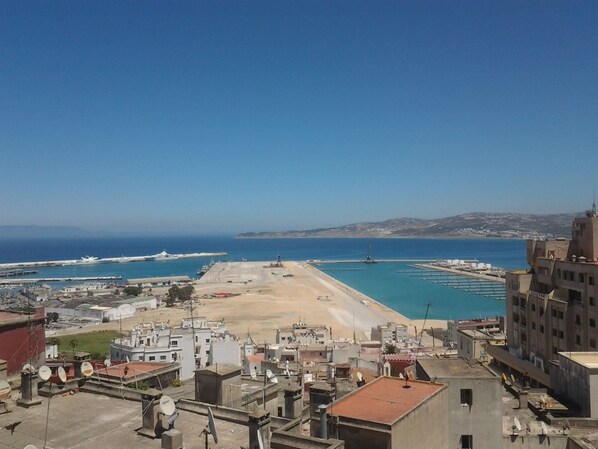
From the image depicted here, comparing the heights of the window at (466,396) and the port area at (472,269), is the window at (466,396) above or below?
above

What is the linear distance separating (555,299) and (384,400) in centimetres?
2508

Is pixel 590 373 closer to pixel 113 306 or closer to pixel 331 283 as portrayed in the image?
pixel 113 306

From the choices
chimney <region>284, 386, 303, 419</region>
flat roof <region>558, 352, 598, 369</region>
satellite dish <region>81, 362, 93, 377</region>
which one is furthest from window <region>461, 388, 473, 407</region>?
satellite dish <region>81, 362, 93, 377</region>

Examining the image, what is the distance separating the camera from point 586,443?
552 inches

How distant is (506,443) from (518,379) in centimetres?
1901

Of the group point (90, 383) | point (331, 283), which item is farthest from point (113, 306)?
point (90, 383)

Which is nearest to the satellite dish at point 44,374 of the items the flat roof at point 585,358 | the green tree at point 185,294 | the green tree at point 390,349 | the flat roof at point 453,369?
the flat roof at point 453,369

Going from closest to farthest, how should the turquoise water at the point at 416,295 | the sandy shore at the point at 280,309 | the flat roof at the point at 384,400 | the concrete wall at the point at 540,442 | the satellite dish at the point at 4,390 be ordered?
the flat roof at the point at 384,400 < the satellite dish at the point at 4,390 < the concrete wall at the point at 540,442 < the sandy shore at the point at 280,309 < the turquoise water at the point at 416,295

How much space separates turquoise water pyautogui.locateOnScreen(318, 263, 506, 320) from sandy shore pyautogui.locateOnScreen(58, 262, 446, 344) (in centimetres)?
532

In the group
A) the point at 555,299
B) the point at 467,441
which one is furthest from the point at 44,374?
the point at 555,299

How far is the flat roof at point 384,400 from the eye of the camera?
8.41m

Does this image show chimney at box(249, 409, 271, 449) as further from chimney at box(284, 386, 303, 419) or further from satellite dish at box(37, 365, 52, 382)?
satellite dish at box(37, 365, 52, 382)

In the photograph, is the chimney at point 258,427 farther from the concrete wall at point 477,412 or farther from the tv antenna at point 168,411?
the concrete wall at point 477,412

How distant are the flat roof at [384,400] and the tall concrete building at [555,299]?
21828 millimetres
